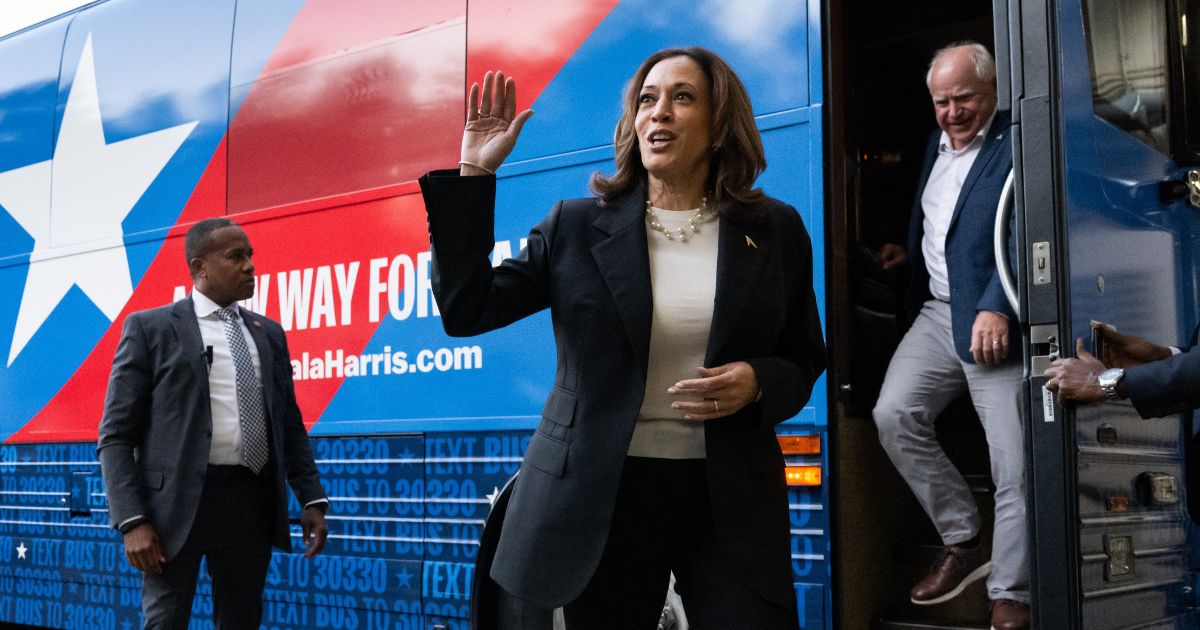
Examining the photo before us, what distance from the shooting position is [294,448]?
430cm

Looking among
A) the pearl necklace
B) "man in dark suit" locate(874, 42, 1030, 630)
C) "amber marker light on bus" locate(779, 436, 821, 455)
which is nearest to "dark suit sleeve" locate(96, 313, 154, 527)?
"amber marker light on bus" locate(779, 436, 821, 455)

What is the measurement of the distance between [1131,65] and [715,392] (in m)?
2.55

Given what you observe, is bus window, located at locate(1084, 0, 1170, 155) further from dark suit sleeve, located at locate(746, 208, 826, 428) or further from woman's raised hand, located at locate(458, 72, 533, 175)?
woman's raised hand, located at locate(458, 72, 533, 175)

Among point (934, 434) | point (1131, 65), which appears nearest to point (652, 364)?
point (934, 434)

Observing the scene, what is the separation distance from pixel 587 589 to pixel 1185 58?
326 centimetres

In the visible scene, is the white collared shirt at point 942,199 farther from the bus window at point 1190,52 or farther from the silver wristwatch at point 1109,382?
the silver wristwatch at point 1109,382

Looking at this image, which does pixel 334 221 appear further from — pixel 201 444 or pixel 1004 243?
pixel 1004 243

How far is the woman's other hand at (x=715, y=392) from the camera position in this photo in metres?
2.12

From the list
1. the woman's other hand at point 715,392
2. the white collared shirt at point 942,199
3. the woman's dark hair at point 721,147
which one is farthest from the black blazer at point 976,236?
the woman's other hand at point 715,392

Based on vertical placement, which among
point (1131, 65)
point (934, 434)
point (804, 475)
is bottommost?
point (804, 475)

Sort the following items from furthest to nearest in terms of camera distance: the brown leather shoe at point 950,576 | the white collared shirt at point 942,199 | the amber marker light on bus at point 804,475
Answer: the white collared shirt at point 942,199
the brown leather shoe at point 950,576
the amber marker light on bus at point 804,475

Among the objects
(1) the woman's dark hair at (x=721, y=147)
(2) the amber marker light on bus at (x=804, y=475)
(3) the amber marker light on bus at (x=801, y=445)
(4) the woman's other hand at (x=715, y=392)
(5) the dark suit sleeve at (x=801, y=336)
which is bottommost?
(2) the amber marker light on bus at (x=804, y=475)

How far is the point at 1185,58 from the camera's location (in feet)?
14.4

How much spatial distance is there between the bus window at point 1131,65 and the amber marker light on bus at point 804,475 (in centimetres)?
129
